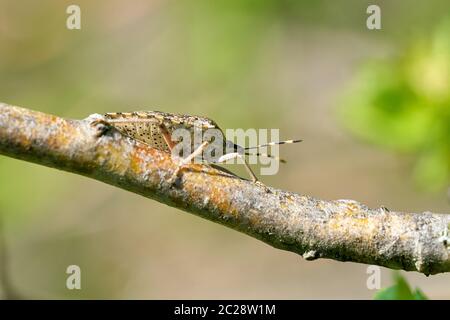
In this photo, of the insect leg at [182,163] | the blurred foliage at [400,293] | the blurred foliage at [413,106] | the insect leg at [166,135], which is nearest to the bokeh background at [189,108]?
the blurred foliage at [413,106]

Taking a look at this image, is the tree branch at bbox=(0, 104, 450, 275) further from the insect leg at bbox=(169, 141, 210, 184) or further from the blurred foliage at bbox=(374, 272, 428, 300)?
the blurred foliage at bbox=(374, 272, 428, 300)

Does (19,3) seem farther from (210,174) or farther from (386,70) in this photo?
(210,174)

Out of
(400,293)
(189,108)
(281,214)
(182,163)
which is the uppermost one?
(189,108)

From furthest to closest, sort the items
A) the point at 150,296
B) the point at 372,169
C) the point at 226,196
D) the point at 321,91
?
the point at 321,91 < the point at 372,169 < the point at 150,296 < the point at 226,196

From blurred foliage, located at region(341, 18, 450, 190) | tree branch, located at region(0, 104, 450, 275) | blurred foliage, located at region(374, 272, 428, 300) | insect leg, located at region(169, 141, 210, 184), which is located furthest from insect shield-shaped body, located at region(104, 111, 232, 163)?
blurred foliage, located at region(341, 18, 450, 190)

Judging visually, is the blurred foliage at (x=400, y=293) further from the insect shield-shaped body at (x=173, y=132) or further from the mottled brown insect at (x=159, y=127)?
the insect shield-shaped body at (x=173, y=132)

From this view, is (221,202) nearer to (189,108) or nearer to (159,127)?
(159,127)

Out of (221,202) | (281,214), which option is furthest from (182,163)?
(281,214)

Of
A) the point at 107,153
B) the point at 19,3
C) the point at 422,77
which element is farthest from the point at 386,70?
the point at 19,3
